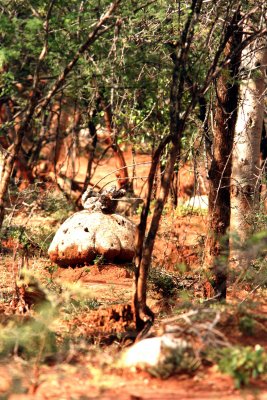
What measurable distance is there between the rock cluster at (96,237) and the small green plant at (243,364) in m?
5.87

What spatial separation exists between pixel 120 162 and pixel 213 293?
26.4 feet

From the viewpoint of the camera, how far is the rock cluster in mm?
11734

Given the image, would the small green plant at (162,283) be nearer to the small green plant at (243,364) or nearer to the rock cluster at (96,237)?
the rock cluster at (96,237)

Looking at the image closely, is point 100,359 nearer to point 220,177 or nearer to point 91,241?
point 220,177

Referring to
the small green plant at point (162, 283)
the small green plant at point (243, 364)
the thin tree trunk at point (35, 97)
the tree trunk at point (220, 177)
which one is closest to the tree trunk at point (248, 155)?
the small green plant at point (162, 283)

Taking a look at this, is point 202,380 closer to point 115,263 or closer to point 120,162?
point 115,263

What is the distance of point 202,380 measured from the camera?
19.5ft

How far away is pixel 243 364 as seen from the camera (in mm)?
5891

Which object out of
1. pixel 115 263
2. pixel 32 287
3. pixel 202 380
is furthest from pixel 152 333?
pixel 115 263

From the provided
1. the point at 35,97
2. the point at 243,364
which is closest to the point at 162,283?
the point at 35,97

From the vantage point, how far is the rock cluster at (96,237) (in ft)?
38.5

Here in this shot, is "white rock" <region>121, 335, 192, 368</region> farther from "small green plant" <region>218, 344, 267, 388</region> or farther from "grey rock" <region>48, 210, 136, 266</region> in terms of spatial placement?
"grey rock" <region>48, 210, 136, 266</region>

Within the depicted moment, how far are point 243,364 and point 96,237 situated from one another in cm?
607

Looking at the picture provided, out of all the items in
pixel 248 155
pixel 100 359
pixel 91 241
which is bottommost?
pixel 100 359
